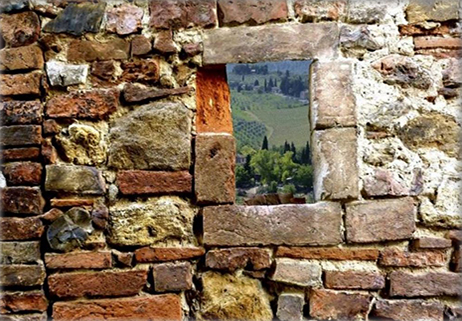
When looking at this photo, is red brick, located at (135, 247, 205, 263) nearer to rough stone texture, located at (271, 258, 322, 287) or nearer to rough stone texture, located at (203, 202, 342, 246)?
rough stone texture, located at (203, 202, 342, 246)

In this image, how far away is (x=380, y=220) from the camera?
2.39 metres

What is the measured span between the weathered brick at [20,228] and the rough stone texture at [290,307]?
1.18m

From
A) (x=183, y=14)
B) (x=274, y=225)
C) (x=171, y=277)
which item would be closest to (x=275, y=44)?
(x=183, y=14)

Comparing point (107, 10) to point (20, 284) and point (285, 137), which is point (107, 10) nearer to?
point (20, 284)

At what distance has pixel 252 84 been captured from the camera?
7.35 meters

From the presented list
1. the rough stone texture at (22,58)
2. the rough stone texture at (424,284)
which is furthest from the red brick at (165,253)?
the rough stone texture at (22,58)

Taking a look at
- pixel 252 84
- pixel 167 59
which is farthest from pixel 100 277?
pixel 252 84

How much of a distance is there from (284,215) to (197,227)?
1.37 ft

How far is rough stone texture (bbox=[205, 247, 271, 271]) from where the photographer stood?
239 cm

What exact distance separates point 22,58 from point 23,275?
104 centimetres

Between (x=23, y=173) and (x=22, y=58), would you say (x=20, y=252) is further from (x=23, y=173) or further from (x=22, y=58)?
(x=22, y=58)

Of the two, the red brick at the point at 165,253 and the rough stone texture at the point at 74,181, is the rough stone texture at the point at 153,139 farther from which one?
the red brick at the point at 165,253

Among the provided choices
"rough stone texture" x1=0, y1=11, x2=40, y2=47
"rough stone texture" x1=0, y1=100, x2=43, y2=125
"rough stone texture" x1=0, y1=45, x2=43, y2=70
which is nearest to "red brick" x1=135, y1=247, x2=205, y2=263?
"rough stone texture" x1=0, y1=100, x2=43, y2=125

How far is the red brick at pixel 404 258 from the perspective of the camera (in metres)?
2.38
